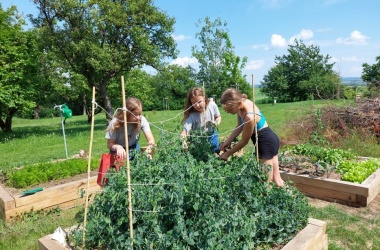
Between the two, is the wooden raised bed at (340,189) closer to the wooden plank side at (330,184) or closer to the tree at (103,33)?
the wooden plank side at (330,184)

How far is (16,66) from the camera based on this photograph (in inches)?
453

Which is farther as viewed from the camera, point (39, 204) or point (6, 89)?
point (6, 89)

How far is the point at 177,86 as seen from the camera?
3391 centimetres

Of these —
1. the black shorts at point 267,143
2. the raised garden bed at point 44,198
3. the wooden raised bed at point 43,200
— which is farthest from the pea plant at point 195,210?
the wooden raised bed at point 43,200

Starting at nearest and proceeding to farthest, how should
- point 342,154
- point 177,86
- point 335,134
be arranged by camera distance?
1. point 342,154
2. point 335,134
3. point 177,86

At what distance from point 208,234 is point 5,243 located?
2.52 m

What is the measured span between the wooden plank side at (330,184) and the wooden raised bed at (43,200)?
2865mm

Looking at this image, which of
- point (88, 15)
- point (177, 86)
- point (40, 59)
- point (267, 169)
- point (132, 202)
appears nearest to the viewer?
point (132, 202)

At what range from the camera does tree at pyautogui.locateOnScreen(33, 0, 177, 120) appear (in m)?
11.8

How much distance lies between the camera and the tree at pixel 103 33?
11781 mm

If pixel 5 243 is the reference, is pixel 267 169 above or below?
above

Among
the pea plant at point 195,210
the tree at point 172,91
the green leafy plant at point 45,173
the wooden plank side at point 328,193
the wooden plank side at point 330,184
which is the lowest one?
the wooden plank side at point 328,193

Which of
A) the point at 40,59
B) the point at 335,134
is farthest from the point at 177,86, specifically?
the point at 335,134

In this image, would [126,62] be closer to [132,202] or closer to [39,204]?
[39,204]
